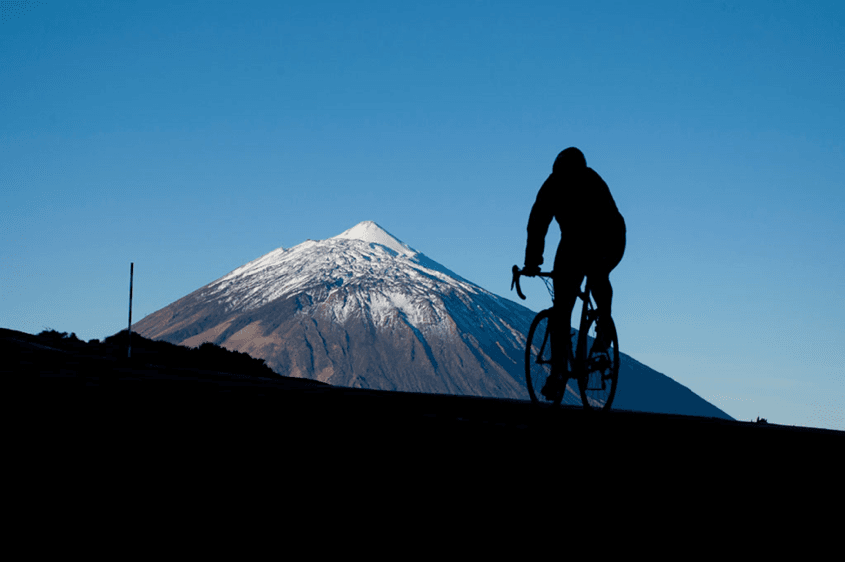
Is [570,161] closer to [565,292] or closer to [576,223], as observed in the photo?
[576,223]

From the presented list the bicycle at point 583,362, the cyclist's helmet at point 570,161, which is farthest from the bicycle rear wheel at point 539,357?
the cyclist's helmet at point 570,161

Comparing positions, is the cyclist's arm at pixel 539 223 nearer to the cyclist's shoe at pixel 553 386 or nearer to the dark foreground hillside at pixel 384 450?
the cyclist's shoe at pixel 553 386

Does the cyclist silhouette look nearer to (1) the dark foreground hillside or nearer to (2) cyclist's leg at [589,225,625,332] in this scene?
(2) cyclist's leg at [589,225,625,332]

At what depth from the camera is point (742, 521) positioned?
2.56 m

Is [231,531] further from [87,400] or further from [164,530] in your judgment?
[87,400]

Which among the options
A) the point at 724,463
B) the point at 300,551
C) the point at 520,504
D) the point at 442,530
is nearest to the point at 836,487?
the point at 724,463

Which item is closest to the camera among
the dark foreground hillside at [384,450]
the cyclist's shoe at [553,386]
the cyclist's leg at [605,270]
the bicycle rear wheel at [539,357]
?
the dark foreground hillside at [384,450]

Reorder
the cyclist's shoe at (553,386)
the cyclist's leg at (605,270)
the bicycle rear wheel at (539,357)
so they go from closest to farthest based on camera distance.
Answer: the cyclist's shoe at (553,386) → the cyclist's leg at (605,270) → the bicycle rear wheel at (539,357)

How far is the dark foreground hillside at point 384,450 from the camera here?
3.15 meters

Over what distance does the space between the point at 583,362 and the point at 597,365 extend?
Answer: 0.18 m

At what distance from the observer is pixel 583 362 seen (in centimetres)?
845

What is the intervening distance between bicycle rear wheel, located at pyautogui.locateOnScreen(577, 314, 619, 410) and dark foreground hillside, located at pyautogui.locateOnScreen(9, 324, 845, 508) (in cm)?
187

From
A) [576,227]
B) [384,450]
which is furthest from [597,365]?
[384,450]

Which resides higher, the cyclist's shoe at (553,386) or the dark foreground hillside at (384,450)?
the cyclist's shoe at (553,386)
